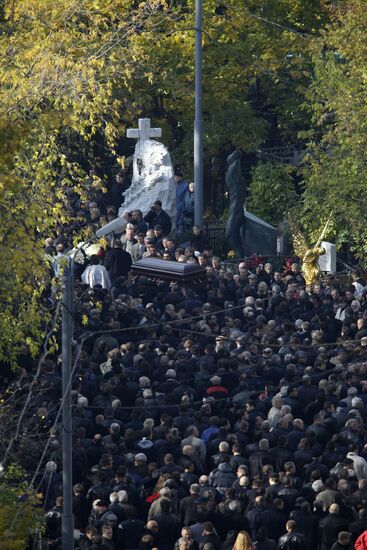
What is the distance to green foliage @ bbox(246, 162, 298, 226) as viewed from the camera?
4034 centimetres

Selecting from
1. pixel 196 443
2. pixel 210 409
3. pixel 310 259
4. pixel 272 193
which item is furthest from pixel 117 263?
pixel 272 193

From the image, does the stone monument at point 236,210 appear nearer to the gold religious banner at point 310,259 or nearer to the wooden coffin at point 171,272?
the gold religious banner at point 310,259

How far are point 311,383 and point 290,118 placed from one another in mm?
18707

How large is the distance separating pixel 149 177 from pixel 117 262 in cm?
647

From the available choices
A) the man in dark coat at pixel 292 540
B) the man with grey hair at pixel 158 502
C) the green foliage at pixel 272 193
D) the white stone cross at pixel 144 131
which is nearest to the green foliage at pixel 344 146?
the green foliage at pixel 272 193

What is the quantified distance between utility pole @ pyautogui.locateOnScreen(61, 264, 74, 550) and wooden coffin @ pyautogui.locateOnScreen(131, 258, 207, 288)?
356 inches

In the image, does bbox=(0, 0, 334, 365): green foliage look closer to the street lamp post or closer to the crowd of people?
the crowd of people

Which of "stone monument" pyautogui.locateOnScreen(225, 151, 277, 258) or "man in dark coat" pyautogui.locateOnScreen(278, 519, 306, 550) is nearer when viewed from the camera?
"man in dark coat" pyautogui.locateOnScreen(278, 519, 306, 550)

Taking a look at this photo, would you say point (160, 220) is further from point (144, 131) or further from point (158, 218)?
point (144, 131)

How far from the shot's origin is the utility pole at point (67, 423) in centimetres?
2080

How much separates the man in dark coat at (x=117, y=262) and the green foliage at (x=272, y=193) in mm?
8892

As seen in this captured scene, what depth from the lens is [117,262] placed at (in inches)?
1250

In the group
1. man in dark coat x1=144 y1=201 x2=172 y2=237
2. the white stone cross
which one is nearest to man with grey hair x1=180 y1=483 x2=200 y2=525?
man in dark coat x1=144 y1=201 x2=172 y2=237

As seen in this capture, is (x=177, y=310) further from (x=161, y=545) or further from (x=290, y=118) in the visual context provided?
(x=290, y=118)
